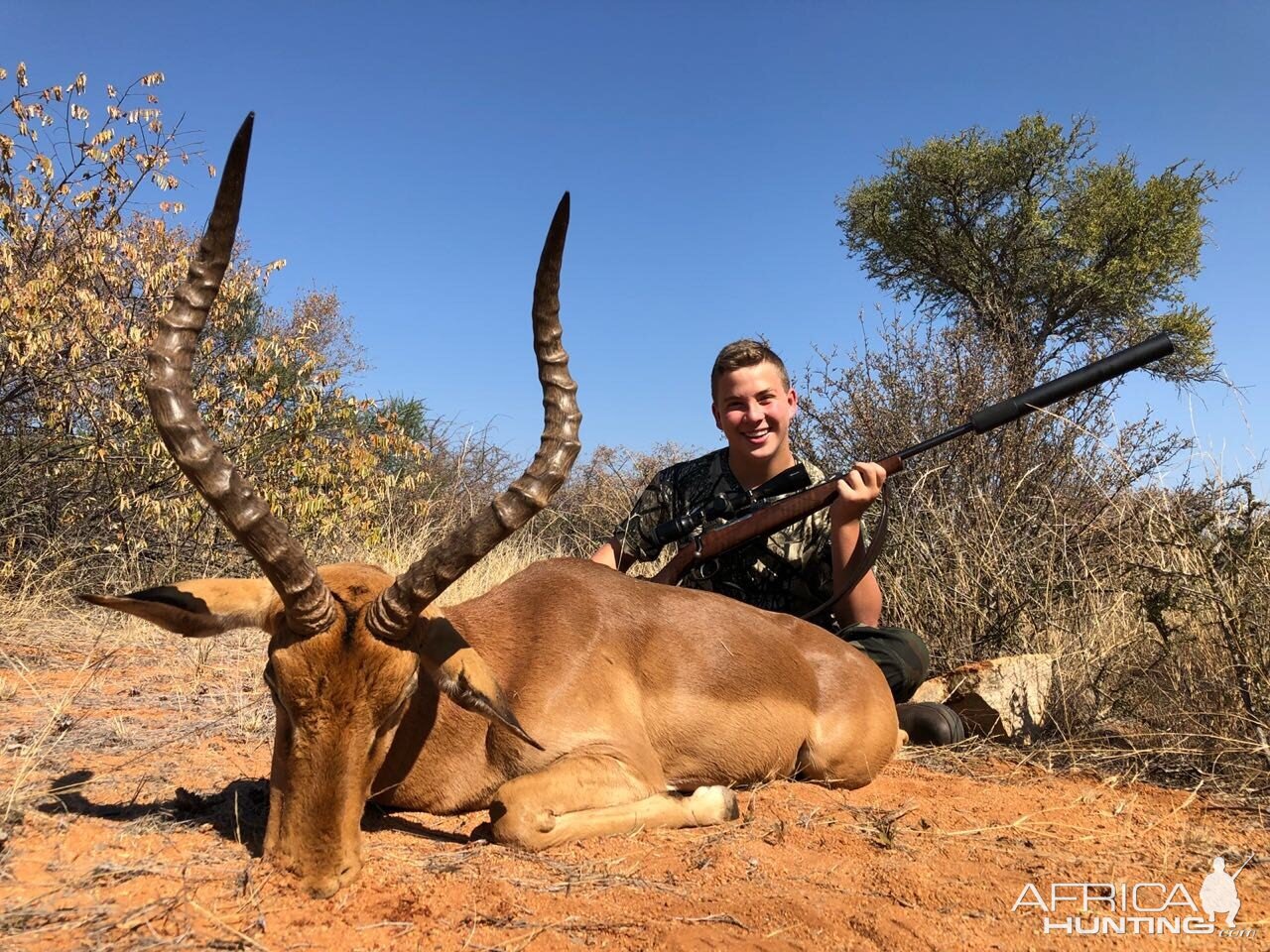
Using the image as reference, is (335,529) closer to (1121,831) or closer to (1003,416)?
(1003,416)

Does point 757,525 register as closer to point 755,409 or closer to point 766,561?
point 766,561

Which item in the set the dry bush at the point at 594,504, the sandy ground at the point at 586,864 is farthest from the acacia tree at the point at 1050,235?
the sandy ground at the point at 586,864

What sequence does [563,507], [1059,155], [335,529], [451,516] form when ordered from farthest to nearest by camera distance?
1. [1059,155]
2. [563,507]
3. [451,516]
4. [335,529]

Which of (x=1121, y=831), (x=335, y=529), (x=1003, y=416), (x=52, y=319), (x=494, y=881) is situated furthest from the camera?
(x=335, y=529)

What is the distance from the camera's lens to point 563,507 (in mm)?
15562

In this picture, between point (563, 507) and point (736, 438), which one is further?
point (563, 507)

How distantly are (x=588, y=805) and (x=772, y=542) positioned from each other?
311 centimetres

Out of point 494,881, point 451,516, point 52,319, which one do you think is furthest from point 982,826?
point 451,516

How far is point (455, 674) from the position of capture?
3516 mm

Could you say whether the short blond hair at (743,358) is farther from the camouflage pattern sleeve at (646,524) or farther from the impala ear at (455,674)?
the impala ear at (455,674)

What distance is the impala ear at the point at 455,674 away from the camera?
3508 millimetres

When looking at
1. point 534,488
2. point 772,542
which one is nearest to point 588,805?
point 534,488

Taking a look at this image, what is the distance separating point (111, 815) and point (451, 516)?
30.2 feet

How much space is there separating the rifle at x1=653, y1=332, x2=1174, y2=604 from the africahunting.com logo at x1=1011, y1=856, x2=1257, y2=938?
272 cm
